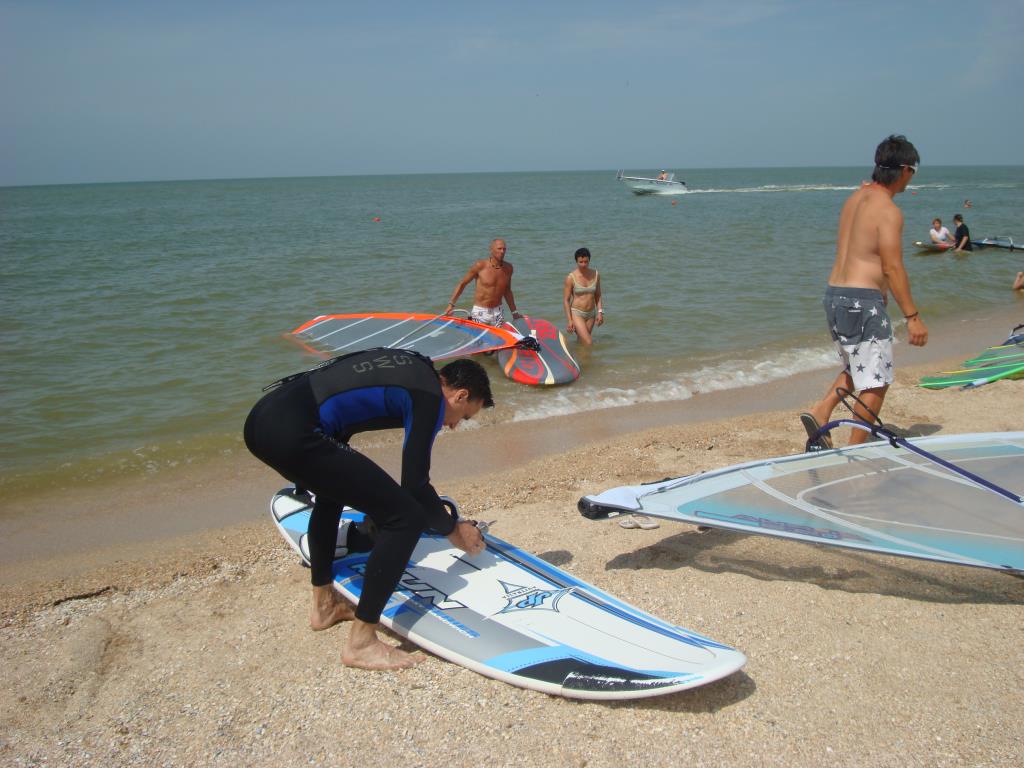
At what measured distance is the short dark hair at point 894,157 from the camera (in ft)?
13.0

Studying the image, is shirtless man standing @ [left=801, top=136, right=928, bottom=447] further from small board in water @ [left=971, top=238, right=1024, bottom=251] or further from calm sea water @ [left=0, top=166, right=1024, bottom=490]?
small board in water @ [left=971, top=238, right=1024, bottom=251]

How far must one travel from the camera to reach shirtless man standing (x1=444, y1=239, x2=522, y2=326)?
9469 mm

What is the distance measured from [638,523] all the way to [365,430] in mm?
2010

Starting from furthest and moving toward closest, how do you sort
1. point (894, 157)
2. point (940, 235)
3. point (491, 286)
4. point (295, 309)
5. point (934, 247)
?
point (940, 235) < point (934, 247) < point (295, 309) < point (491, 286) < point (894, 157)

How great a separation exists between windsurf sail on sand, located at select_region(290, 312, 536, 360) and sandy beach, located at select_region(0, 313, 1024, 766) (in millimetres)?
4240

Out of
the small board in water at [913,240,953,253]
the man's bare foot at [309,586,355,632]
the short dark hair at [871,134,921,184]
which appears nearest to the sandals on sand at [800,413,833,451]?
the short dark hair at [871,134,921,184]

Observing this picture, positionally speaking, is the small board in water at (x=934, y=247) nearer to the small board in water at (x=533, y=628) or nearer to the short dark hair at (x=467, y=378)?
the small board in water at (x=533, y=628)

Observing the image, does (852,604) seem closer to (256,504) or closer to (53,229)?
(256,504)

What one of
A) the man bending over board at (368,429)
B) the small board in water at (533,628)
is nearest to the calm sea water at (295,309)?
the small board in water at (533,628)

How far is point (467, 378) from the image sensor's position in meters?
2.74

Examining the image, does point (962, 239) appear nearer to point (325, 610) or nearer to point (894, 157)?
point (894, 157)

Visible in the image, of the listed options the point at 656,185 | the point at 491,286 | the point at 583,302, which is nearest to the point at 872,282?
the point at 583,302

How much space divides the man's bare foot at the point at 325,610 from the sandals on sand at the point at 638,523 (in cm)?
164

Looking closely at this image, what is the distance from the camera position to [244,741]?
2609 millimetres
